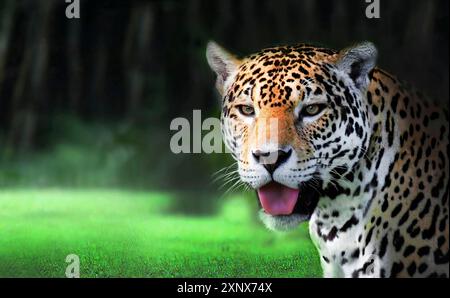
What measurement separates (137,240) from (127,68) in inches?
54.3

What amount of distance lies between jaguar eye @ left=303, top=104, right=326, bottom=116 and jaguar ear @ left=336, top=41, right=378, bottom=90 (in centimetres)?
25

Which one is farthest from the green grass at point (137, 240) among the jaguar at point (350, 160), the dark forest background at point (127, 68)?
the jaguar at point (350, 160)

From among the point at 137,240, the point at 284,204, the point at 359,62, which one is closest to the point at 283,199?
the point at 284,204

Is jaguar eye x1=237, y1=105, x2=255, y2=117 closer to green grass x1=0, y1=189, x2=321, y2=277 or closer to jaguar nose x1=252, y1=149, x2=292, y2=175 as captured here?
jaguar nose x1=252, y1=149, x2=292, y2=175

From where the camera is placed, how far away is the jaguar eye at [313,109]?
13.5ft

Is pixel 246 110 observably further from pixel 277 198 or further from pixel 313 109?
pixel 277 198

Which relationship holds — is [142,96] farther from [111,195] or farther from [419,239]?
[419,239]

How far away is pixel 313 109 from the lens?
4133 millimetres

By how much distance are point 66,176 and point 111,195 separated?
1.36ft

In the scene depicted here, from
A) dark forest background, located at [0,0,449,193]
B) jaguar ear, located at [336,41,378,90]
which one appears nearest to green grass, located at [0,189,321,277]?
dark forest background, located at [0,0,449,193]

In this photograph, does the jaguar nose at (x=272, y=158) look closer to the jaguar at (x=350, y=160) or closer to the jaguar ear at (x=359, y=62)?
the jaguar at (x=350, y=160)

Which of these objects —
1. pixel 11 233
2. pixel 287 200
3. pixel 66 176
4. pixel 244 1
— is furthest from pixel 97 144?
pixel 287 200

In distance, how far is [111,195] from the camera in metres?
5.78
